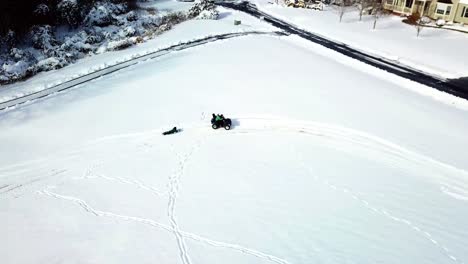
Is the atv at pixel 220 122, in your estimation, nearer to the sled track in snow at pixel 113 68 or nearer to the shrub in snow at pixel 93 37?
the sled track in snow at pixel 113 68

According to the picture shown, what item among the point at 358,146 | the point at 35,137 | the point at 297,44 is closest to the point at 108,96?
the point at 35,137

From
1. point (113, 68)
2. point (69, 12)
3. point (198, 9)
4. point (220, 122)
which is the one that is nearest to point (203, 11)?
point (198, 9)

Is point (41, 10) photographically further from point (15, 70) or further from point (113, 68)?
point (113, 68)

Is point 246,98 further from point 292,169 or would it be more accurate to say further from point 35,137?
point 35,137

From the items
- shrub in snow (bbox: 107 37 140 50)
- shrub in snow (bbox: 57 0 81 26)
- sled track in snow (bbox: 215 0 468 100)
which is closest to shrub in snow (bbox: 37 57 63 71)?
shrub in snow (bbox: 107 37 140 50)

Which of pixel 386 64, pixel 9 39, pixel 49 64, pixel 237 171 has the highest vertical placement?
pixel 9 39

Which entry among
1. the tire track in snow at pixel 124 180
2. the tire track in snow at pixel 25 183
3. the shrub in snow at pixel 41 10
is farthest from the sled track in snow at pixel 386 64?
the tire track in snow at pixel 25 183
